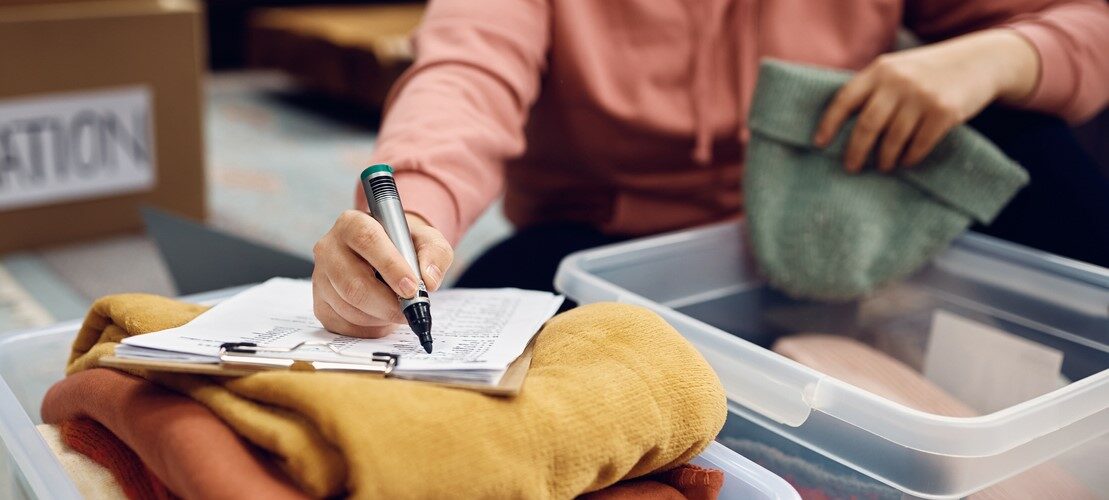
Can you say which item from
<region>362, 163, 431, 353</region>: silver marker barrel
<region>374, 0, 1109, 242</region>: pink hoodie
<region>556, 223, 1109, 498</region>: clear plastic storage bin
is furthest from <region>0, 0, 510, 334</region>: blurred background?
<region>362, 163, 431, 353</region>: silver marker barrel

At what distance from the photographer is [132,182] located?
4.24 ft

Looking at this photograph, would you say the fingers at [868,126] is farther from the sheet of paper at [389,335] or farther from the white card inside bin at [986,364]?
the sheet of paper at [389,335]

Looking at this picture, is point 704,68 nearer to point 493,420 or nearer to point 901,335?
point 901,335

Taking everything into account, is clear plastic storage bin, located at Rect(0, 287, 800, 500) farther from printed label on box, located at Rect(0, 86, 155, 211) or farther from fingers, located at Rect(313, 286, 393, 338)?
printed label on box, located at Rect(0, 86, 155, 211)

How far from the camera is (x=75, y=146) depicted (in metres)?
1.22

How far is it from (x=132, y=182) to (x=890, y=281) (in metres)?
1.02

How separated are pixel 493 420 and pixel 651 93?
0.45 meters

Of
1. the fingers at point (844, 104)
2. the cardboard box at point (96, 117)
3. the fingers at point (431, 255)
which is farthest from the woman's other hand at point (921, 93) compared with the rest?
the cardboard box at point (96, 117)

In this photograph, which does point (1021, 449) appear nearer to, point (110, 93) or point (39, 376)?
point (39, 376)

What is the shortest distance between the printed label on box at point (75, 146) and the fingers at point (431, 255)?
0.90m

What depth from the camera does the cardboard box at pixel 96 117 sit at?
45.6 inches

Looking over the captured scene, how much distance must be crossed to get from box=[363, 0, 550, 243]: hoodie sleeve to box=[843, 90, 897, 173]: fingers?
232 mm

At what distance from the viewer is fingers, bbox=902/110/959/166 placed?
641 mm

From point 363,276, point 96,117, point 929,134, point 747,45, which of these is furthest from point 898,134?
point 96,117
